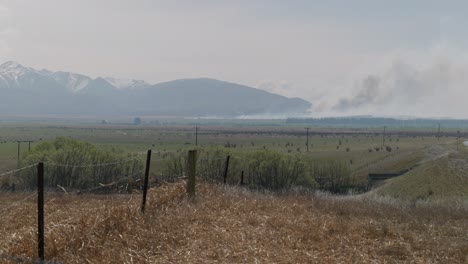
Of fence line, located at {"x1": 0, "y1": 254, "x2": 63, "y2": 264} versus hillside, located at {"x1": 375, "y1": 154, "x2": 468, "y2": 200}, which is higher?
fence line, located at {"x1": 0, "y1": 254, "x2": 63, "y2": 264}

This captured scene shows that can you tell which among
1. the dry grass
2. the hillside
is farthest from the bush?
the dry grass

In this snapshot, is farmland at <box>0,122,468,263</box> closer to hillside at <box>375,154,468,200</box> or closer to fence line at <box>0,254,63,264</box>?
fence line at <box>0,254,63,264</box>

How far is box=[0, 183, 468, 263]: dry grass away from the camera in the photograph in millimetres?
10281

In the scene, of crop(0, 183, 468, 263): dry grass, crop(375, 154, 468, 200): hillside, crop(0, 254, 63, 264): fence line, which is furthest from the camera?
crop(375, 154, 468, 200): hillside

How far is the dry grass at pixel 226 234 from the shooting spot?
10.3 meters

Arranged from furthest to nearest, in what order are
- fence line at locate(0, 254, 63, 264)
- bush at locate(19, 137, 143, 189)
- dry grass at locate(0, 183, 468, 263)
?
bush at locate(19, 137, 143, 189) → dry grass at locate(0, 183, 468, 263) → fence line at locate(0, 254, 63, 264)

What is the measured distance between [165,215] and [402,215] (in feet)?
24.4

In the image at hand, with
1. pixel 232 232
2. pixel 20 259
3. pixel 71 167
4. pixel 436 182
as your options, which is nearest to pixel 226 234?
pixel 232 232

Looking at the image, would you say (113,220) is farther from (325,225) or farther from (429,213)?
(429,213)

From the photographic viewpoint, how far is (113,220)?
11953 mm

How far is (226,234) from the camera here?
39.3ft

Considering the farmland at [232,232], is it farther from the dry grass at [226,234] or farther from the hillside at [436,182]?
the hillside at [436,182]

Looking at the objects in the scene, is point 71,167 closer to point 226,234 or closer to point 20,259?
point 226,234

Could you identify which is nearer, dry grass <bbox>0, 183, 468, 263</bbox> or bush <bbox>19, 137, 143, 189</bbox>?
dry grass <bbox>0, 183, 468, 263</bbox>
